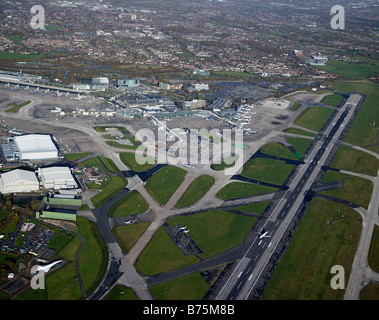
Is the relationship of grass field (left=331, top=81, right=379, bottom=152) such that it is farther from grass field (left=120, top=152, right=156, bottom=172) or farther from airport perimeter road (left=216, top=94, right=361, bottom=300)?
grass field (left=120, top=152, right=156, bottom=172)

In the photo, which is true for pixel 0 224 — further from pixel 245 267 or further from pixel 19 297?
pixel 245 267

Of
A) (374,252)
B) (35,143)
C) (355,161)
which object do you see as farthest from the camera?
(355,161)

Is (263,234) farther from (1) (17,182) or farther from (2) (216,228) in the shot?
(1) (17,182)

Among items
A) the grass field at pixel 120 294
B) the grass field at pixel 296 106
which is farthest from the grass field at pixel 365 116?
the grass field at pixel 120 294

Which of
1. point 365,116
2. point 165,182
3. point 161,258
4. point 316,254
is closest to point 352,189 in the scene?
point 316,254

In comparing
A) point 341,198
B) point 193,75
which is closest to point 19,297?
point 341,198

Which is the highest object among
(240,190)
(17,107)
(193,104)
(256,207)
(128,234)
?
(17,107)
